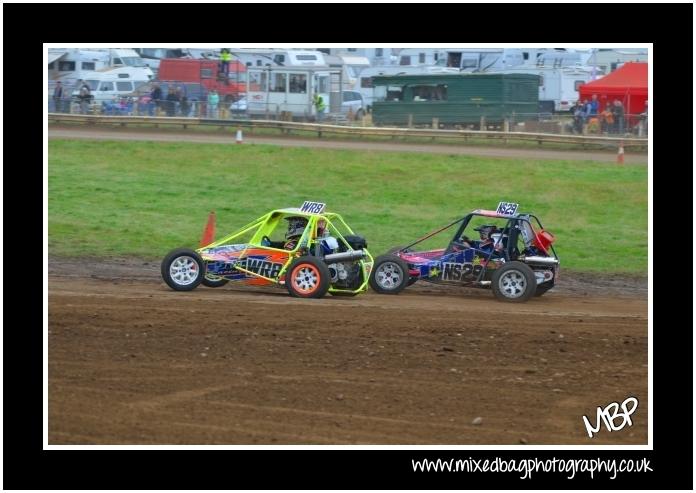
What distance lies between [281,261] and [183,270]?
1378 mm

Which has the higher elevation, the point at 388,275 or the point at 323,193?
the point at 323,193

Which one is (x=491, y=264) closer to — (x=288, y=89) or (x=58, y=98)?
(x=58, y=98)

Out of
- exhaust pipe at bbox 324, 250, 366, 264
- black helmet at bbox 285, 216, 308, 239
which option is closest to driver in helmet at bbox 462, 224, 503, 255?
exhaust pipe at bbox 324, 250, 366, 264

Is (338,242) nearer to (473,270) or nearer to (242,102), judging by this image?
(473,270)

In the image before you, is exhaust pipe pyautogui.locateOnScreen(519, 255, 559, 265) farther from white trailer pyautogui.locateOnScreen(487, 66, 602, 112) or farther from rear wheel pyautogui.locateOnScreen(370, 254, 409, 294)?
white trailer pyautogui.locateOnScreen(487, 66, 602, 112)

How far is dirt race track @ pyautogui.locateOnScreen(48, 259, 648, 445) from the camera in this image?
31.8ft

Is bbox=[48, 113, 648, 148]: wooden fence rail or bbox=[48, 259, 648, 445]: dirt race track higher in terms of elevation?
bbox=[48, 113, 648, 148]: wooden fence rail

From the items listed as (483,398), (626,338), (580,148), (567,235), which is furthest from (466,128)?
(483,398)

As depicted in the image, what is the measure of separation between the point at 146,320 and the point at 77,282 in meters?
4.07

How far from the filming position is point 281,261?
1591 cm

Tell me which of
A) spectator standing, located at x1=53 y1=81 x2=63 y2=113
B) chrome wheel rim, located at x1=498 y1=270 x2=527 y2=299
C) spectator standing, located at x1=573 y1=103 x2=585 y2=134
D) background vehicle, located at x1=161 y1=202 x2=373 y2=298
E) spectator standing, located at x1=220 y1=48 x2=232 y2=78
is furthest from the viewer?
spectator standing, located at x1=220 y1=48 x2=232 y2=78

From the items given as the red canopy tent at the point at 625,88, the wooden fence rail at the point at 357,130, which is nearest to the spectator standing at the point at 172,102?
the wooden fence rail at the point at 357,130

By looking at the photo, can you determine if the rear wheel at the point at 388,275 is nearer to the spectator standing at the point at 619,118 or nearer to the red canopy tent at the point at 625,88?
the spectator standing at the point at 619,118

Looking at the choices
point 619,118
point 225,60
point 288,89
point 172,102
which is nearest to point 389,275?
point 619,118
